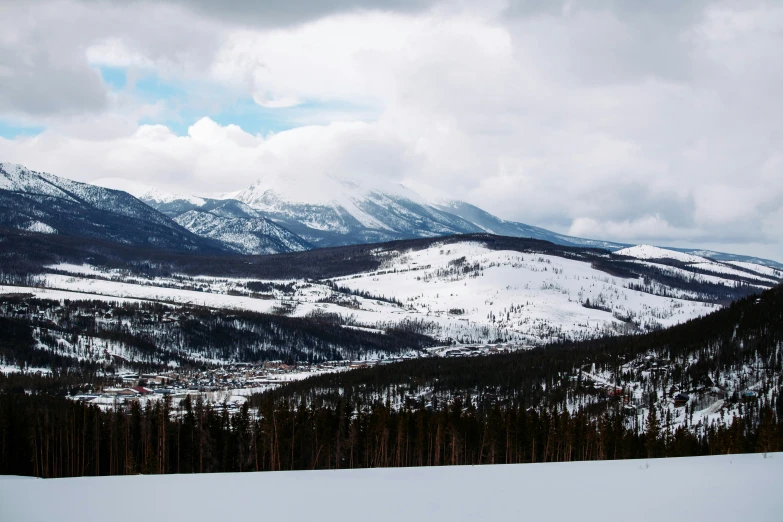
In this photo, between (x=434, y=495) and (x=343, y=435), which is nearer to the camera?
(x=434, y=495)

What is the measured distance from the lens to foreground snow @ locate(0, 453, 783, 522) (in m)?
17.6

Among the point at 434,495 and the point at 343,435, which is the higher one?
the point at 434,495

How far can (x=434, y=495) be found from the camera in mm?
20078

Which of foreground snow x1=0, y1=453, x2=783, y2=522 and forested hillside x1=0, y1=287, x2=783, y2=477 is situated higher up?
foreground snow x1=0, y1=453, x2=783, y2=522

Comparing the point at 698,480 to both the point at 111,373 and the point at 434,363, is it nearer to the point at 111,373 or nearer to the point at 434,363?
the point at 434,363

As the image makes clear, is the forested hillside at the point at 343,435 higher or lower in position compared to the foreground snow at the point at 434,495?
lower

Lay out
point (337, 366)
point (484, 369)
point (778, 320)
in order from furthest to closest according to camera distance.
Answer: point (337, 366)
point (484, 369)
point (778, 320)

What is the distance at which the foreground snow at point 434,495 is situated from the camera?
17562 mm

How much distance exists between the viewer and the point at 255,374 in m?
177

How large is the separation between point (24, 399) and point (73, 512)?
75888 mm

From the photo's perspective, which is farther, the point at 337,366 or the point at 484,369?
the point at 337,366

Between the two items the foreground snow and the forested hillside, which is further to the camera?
the forested hillside

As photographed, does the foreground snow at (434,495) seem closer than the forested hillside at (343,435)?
Yes

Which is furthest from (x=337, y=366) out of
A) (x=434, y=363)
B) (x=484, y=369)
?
(x=484, y=369)
